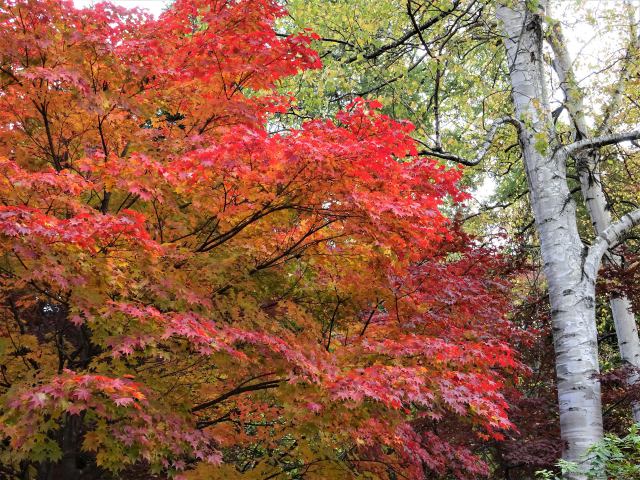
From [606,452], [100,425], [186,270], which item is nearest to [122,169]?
[186,270]

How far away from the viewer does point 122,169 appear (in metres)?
3.65

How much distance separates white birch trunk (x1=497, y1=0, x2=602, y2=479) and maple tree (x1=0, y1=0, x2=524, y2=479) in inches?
40.1

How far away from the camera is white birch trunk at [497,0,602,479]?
207 inches

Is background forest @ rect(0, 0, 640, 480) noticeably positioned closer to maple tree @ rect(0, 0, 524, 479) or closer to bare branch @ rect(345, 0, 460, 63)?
maple tree @ rect(0, 0, 524, 479)

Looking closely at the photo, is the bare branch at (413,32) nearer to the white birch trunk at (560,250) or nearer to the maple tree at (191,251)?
the white birch trunk at (560,250)

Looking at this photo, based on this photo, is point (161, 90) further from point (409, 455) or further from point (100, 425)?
point (409, 455)

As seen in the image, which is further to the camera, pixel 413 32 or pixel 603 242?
pixel 413 32

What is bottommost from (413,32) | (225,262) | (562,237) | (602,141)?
(225,262)

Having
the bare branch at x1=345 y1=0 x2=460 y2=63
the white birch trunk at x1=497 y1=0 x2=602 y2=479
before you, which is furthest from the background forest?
the bare branch at x1=345 y1=0 x2=460 y2=63

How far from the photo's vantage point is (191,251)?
432 cm

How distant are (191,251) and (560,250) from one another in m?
3.81

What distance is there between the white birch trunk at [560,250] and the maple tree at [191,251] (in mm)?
1017

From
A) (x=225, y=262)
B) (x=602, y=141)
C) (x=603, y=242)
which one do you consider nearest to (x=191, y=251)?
(x=225, y=262)

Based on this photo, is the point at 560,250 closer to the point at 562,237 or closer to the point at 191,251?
the point at 562,237
